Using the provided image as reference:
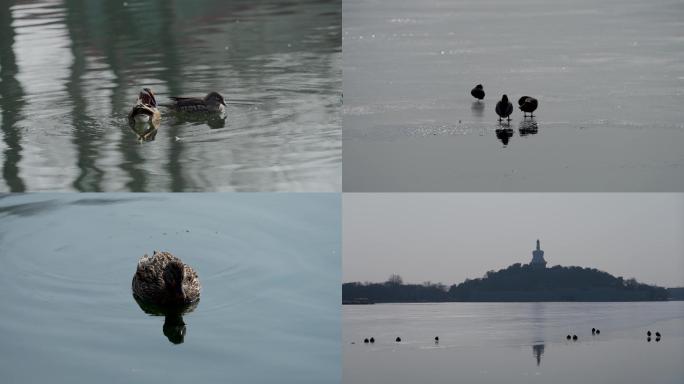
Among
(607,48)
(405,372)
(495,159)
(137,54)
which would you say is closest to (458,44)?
(607,48)

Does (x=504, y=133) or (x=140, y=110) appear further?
→ (x=504, y=133)

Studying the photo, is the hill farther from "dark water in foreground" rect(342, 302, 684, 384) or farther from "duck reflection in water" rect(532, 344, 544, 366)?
"duck reflection in water" rect(532, 344, 544, 366)

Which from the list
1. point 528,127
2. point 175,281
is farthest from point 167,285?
point 528,127

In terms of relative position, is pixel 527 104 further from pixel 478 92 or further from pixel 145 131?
pixel 145 131

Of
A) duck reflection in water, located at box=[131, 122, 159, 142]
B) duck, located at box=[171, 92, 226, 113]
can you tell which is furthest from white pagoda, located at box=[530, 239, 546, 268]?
duck reflection in water, located at box=[131, 122, 159, 142]

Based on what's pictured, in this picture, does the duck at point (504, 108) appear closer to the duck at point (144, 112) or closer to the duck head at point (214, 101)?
the duck head at point (214, 101)

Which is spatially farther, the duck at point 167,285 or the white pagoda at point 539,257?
the white pagoda at point 539,257

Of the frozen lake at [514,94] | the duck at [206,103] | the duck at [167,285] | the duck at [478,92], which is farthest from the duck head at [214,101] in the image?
the duck at [478,92]
